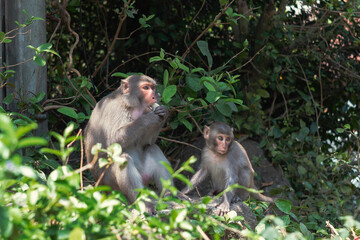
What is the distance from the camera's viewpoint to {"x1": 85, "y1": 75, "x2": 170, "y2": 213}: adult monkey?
4383 mm

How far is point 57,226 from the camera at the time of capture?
7.70ft

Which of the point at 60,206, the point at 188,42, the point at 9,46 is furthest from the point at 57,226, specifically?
the point at 188,42

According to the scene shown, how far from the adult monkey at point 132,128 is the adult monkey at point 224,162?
917 millimetres

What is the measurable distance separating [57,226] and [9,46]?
129 inches

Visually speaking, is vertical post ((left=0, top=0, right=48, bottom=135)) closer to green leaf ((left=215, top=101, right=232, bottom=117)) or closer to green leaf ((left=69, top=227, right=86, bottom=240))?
green leaf ((left=215, top=101, right=232, bottom=117))

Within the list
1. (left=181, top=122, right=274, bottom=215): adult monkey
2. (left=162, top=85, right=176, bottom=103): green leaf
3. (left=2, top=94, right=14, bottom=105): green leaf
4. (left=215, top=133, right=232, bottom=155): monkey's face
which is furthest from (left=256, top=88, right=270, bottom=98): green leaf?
(left=2, top=94, right=14, bottom=105): green leaf

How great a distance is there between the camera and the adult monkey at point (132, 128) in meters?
4.38

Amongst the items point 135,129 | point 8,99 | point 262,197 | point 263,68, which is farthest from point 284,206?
point 263,68

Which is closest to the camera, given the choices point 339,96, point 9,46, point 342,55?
point 9,46

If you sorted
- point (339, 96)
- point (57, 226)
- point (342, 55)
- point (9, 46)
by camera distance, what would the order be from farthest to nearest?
1. point (339, 96)
2. point (342, 55)
3. point (9, 46)
4. point (57, 226)

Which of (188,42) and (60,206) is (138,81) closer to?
(60,206)

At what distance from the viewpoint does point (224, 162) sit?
18.2 feet

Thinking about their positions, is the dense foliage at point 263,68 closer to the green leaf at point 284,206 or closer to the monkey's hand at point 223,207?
the monkey's hand at point 223,207

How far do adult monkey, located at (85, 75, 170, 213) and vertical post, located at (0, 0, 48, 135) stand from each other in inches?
38.8
